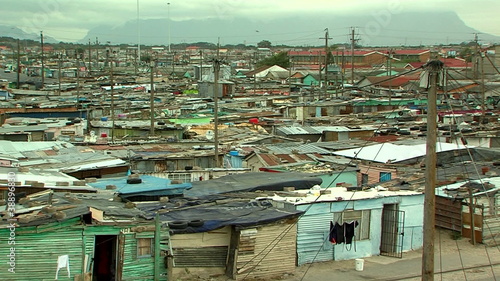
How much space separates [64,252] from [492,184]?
10247 mm

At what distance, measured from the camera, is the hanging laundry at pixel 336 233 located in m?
13.1

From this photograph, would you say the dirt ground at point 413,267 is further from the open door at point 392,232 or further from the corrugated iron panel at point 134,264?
the corrugated iron panel at point 134,264

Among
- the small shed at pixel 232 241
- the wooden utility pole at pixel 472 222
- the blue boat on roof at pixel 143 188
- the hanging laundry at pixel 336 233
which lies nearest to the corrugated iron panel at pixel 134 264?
the small shed at pixel 232 241

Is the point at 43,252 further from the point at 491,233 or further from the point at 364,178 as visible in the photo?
the point at 364,178

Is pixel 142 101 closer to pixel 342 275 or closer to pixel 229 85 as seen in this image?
pixel 229 85

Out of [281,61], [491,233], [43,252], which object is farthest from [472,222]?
[281,61]

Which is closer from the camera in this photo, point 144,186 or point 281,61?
point 144,186

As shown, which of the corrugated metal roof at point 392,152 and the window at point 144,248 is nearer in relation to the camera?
the window at point 144,248

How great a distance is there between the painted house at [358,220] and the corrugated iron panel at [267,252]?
557 mm

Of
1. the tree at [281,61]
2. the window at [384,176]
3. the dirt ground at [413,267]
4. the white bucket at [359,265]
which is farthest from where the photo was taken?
the tree at [281,61]

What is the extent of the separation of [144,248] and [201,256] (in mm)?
1278

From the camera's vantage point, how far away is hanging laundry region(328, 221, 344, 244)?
13.1 metres

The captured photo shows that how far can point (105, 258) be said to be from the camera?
10.9 metres

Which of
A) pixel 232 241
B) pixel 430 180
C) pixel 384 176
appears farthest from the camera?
pixel 384 176
